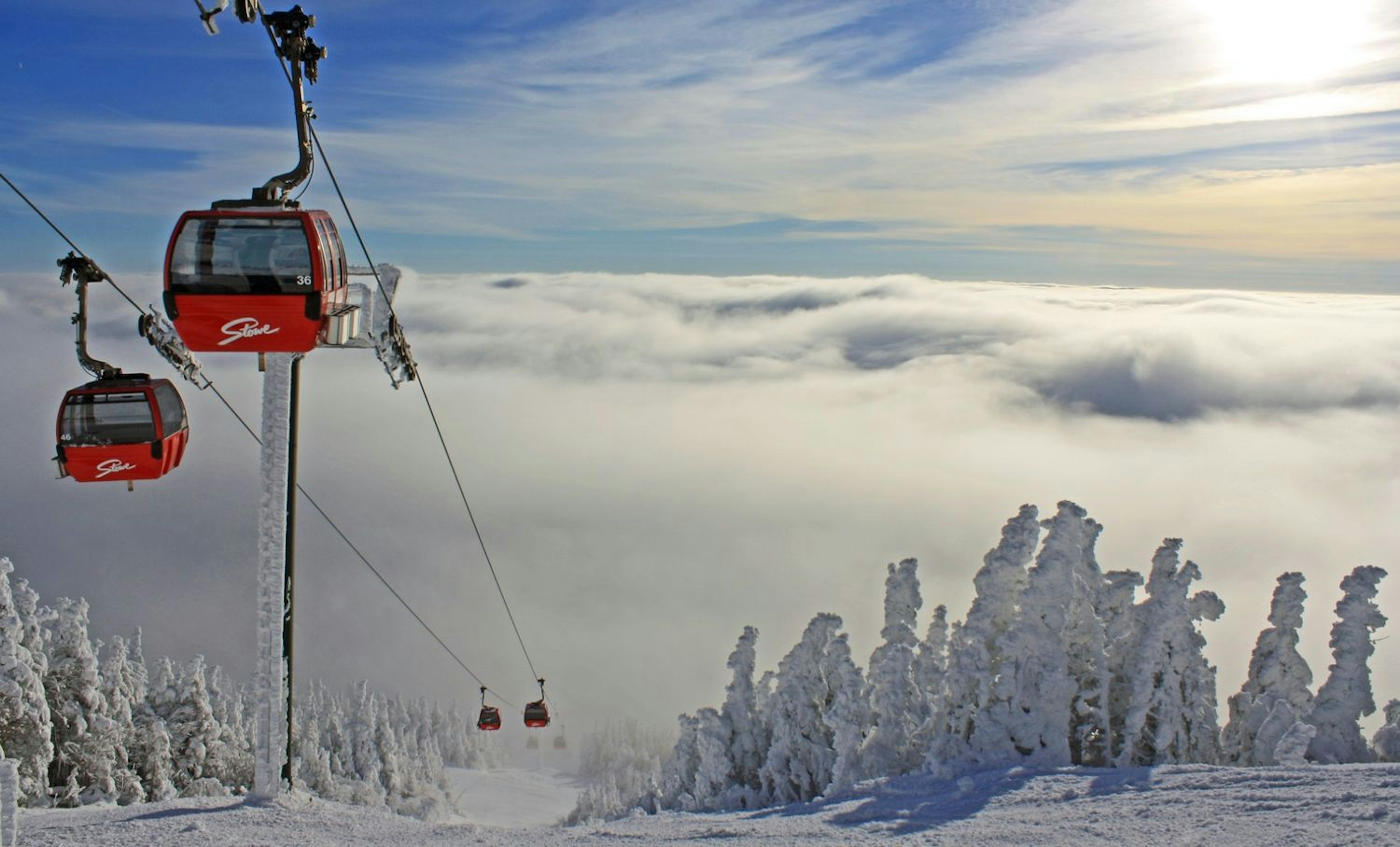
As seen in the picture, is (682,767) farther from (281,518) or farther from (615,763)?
(615,763)

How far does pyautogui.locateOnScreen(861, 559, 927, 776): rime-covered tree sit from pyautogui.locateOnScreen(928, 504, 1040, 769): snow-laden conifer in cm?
154

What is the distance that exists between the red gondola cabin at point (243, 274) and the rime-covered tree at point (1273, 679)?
2893 cm

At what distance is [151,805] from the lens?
2075cm

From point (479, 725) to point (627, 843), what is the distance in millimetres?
24286

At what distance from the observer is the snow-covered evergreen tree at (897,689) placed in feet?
107

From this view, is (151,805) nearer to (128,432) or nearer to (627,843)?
(128,432)

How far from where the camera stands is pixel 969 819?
19.9m

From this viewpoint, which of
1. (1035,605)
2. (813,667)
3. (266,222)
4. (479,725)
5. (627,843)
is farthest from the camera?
(479,725)

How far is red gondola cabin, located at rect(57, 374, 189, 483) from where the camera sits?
69.7 feet

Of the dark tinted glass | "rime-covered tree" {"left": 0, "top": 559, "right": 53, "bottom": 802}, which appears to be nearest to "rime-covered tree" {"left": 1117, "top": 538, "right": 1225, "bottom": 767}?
the dark tinted glass


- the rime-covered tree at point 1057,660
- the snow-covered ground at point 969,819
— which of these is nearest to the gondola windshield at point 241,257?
the snow-covered ground at point 969,819

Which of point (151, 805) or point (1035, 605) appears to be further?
point (1035, 605)

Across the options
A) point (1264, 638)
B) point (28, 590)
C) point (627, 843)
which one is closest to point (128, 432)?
point (627, 843)

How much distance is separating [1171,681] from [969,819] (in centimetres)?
1319
